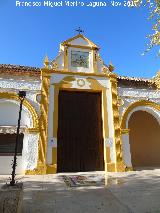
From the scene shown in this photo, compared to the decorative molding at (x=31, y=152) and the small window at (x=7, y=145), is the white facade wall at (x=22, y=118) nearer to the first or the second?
the decorative molding at (x=31, y=152)

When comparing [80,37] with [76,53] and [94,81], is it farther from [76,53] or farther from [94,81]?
Answer: [94,81]

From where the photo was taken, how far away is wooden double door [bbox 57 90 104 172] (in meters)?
12.9

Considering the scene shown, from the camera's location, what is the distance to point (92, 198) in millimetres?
Answer: 6957

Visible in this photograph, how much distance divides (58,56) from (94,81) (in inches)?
116

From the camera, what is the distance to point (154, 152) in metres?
18.3

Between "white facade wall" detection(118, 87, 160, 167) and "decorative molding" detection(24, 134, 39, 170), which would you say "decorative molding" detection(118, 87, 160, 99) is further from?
"decorative molding" detection(24, 134, 39, 170)

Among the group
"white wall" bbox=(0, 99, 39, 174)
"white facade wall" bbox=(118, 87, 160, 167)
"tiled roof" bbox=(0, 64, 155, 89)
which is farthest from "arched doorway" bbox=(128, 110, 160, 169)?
"white wall" bbox=(0, 99, 39, 174)

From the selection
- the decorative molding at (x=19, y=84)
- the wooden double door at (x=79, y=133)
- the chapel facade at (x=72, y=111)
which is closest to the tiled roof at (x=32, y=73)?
the chapel facade at (x=72, y=111)

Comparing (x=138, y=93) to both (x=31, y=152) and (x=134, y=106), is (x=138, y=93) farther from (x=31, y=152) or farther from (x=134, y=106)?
(x=31, y=152)

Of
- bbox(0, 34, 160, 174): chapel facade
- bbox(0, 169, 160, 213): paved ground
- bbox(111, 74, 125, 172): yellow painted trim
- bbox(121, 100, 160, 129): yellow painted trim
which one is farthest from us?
bbox(121, 100, 160, 129): yellow painted trim

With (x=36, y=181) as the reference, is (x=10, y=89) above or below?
above

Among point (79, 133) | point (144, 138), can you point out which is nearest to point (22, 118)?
point (79, 133)

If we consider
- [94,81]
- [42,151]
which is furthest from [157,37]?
[42,151]

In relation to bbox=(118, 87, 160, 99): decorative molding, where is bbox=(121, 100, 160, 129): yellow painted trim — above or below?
below
